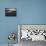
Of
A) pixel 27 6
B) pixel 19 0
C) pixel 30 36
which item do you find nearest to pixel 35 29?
pixel 30 36

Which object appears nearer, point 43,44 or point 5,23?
point 43,44

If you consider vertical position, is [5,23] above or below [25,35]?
above

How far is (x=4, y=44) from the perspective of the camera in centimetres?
383

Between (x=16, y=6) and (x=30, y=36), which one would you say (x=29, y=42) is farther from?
(x=16, y=6)

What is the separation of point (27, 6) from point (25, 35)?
0.93 metres

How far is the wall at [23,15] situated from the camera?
12.7ft

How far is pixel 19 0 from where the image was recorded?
3.89 m

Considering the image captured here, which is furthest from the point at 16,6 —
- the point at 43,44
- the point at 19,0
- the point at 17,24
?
the point at 43,44

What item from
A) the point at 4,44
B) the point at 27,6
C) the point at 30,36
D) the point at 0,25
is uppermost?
the point at 27,6

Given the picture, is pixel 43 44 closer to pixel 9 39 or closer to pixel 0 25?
pixel 9 39

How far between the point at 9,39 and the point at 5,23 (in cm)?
53

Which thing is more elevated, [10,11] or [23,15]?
[10,11]

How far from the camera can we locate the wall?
3.88 metres

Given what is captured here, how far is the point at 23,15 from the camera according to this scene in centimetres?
389
